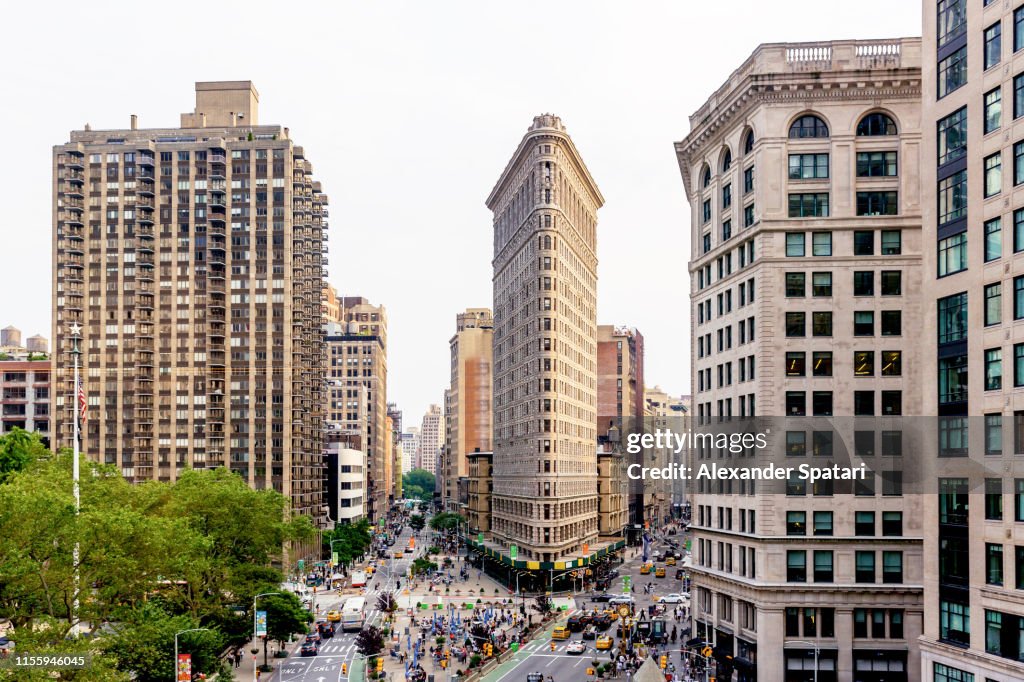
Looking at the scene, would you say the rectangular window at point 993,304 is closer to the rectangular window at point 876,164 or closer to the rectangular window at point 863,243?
the rectangular window at point 863,243

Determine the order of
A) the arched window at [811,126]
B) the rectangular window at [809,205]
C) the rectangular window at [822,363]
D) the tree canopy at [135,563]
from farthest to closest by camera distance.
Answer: the arched window at [811,126]
the rectangular window at [809,205]
the rectangular window at [822,363]
the tree canopy at [135,563]

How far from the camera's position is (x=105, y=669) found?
153 ft

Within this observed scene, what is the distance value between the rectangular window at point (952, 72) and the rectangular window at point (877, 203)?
50.8 feet

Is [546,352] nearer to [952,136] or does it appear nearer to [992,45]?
[952,136]

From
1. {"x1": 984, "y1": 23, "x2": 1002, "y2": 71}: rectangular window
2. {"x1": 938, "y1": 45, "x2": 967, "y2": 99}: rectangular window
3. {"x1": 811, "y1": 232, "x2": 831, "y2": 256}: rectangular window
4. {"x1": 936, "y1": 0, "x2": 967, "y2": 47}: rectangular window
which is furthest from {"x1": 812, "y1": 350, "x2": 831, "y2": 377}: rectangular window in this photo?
{"x1": 984, "y1": 23, "x2": 1002, "y2": 71}: rectangular window

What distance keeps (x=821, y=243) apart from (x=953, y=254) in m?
17.2

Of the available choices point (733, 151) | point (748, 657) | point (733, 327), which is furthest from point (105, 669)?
point (733, 151)

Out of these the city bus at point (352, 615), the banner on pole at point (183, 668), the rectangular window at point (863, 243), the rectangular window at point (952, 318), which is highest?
the rectangular window at point (863, 243)

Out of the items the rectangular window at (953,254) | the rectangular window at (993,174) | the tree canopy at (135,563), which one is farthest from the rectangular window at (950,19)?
the tree canopy at (135,563)

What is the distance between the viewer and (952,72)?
5225 centimetres

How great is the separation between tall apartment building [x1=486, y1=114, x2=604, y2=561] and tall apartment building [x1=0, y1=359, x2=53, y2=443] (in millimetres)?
76352

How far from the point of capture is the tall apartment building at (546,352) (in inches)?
4980

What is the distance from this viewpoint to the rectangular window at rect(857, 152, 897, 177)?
224 ft

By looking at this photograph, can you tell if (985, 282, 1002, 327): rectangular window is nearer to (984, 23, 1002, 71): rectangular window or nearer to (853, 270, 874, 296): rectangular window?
(984, 23, 1002, 71): rectangular window
